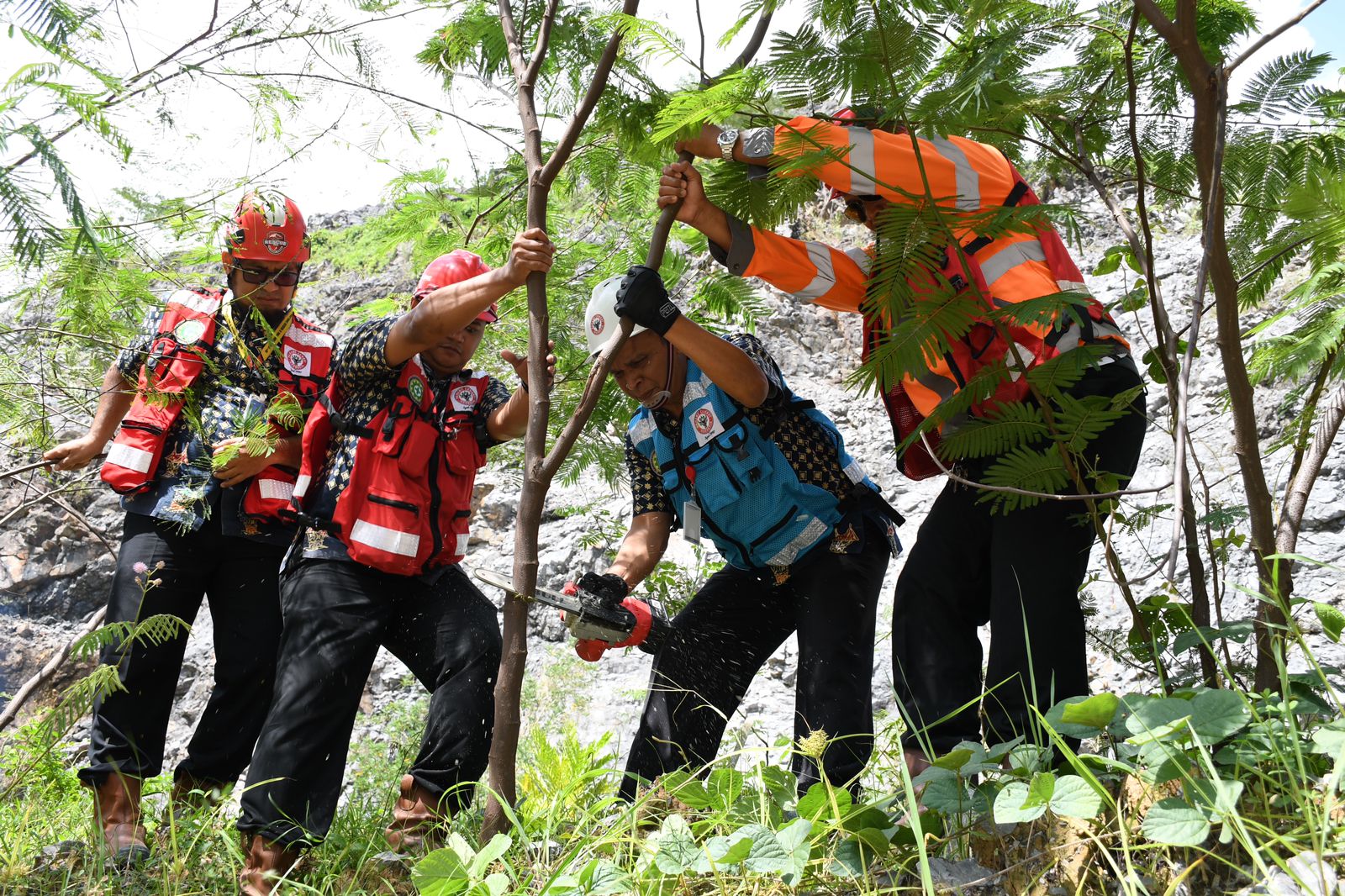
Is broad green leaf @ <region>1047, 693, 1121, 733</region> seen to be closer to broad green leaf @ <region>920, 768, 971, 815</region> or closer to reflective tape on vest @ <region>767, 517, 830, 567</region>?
broad green leaf @ <region>920, 768, 971, 815</region>

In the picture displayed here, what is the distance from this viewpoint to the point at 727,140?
2482 mm

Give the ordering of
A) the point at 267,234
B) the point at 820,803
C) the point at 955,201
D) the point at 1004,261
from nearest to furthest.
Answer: the point at 820,803 → the point at 955,201 → the point at 1004,261 → the point at 267,234

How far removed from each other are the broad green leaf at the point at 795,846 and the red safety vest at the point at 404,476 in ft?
5.49

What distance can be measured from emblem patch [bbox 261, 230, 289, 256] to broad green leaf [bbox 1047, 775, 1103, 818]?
3171 mm

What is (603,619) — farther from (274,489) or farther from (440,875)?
(274,489)

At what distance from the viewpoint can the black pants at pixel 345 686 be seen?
9.27ft

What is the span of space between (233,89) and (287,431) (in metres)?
1.19

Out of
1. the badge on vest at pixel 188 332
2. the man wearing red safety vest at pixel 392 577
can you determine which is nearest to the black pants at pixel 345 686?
the man wearing red safety vest at pixel 392 577

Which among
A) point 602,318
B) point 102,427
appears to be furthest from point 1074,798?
point 102,427

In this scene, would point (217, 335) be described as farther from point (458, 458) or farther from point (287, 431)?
point (458, 458)

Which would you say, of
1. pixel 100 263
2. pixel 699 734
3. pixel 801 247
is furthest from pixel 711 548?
pixel 100 263

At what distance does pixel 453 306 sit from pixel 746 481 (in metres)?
1.07

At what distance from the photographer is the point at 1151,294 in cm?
219

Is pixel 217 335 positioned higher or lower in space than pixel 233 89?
lower
